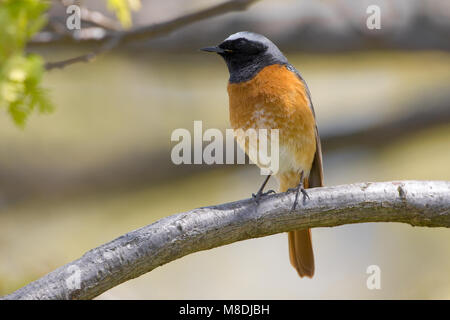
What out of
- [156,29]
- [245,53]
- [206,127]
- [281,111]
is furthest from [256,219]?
[206,127]

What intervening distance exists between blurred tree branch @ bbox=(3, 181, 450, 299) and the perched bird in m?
0.64

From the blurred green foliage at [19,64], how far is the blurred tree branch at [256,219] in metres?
0.80

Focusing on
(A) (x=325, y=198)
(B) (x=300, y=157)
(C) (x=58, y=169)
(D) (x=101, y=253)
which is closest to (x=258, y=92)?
(B) (x=300, y=157)

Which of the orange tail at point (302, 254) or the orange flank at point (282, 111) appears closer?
the orange flank at point (282, 111)

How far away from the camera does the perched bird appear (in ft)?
13.1

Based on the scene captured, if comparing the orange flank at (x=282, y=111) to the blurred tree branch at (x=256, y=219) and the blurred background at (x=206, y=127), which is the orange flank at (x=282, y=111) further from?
the blurred background at (x=206, y=127)

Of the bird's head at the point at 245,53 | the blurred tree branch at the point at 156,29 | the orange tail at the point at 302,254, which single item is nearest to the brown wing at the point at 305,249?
the orange tail at the point at 302,254

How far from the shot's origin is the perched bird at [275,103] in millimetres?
4000

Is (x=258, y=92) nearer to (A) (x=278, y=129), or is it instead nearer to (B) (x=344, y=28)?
(A) (x=278, y=129)

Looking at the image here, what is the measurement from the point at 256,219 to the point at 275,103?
1.12 meters

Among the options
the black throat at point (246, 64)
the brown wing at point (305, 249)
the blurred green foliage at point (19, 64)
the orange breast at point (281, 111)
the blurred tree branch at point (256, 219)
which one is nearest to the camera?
the blurred green foliage at point (19, 64)

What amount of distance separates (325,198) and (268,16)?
4.12 m

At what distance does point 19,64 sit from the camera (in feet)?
8.57

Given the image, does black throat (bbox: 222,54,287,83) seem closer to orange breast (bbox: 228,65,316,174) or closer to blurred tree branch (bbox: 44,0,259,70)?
orange breast (bbox: 228,65,316,174)
